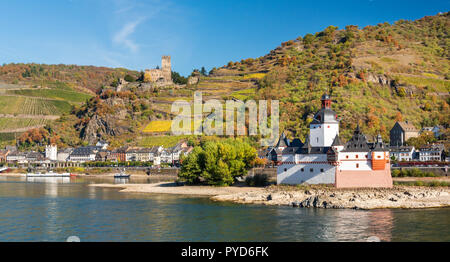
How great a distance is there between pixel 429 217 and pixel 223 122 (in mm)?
77407

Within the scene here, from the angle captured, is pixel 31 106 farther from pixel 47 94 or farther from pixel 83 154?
pixel 83 154

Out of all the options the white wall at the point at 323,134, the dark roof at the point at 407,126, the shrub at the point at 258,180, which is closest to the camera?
the white wall at the point at 323,134

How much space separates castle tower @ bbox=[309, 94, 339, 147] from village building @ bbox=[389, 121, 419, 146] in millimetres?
42692

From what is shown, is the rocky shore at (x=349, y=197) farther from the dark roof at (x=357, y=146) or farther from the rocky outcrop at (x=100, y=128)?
the rocky outcrop at (x=100, y=128)

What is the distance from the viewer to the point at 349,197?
1821 inches

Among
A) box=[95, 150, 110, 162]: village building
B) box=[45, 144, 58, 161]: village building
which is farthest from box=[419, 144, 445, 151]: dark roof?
box=[45, 144, 58, 161]: village building

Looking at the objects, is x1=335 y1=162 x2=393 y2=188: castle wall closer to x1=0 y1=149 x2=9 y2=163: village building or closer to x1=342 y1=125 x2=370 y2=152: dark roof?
x1=342 y1=125 x2=370 y2=152: dark roof

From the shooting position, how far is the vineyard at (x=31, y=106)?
6649 inches

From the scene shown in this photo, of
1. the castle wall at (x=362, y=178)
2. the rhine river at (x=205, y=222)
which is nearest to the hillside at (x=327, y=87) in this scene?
the castle wall at (x=362, y=178)

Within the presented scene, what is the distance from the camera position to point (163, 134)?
12631cm

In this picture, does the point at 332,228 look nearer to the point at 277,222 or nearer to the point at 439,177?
the point at 277,222

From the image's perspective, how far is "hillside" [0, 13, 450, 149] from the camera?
10556cm

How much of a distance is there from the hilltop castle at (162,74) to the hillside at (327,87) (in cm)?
669
